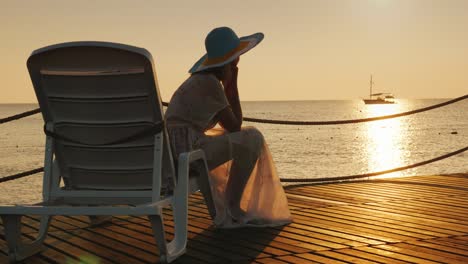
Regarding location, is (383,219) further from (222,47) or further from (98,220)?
(98,220)

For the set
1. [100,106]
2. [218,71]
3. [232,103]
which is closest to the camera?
[100,106]

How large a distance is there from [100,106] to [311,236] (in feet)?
5.50

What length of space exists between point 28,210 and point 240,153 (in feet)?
5.03

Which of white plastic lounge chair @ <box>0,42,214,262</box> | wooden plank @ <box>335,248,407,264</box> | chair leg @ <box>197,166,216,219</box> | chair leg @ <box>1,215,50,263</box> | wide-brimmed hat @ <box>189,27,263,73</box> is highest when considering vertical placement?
wide-brimmed hat @ <box>189,27,263,73</box>

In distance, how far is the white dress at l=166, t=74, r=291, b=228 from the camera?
4.29 m

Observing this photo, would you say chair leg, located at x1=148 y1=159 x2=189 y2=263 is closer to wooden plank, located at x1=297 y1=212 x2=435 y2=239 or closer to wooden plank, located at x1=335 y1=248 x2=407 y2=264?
wooden plank, located at x1=335 y1=248 x2=407 y2=264

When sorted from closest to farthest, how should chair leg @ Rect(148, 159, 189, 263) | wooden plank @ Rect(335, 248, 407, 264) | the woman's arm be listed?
wooden plank @ Rect(335, 248, 407, 264), chair leg @ Rect(148, 159, 189, 263), the woman's arm

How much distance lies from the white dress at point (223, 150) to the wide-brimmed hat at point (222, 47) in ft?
0.60

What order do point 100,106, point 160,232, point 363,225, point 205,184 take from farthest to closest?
point 363,225 < point 205,184 < point 100,106 < point 160,232

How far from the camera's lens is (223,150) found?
439cm

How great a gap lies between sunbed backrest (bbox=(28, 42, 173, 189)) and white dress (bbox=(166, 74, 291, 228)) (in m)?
0.57

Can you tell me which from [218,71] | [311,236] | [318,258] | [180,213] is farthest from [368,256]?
[218,71]

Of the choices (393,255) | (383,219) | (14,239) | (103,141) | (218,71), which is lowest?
(383,219)

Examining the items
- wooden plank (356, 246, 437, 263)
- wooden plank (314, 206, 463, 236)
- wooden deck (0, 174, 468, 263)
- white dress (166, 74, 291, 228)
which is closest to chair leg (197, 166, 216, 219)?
white dress (166, 74, 291, 228)
